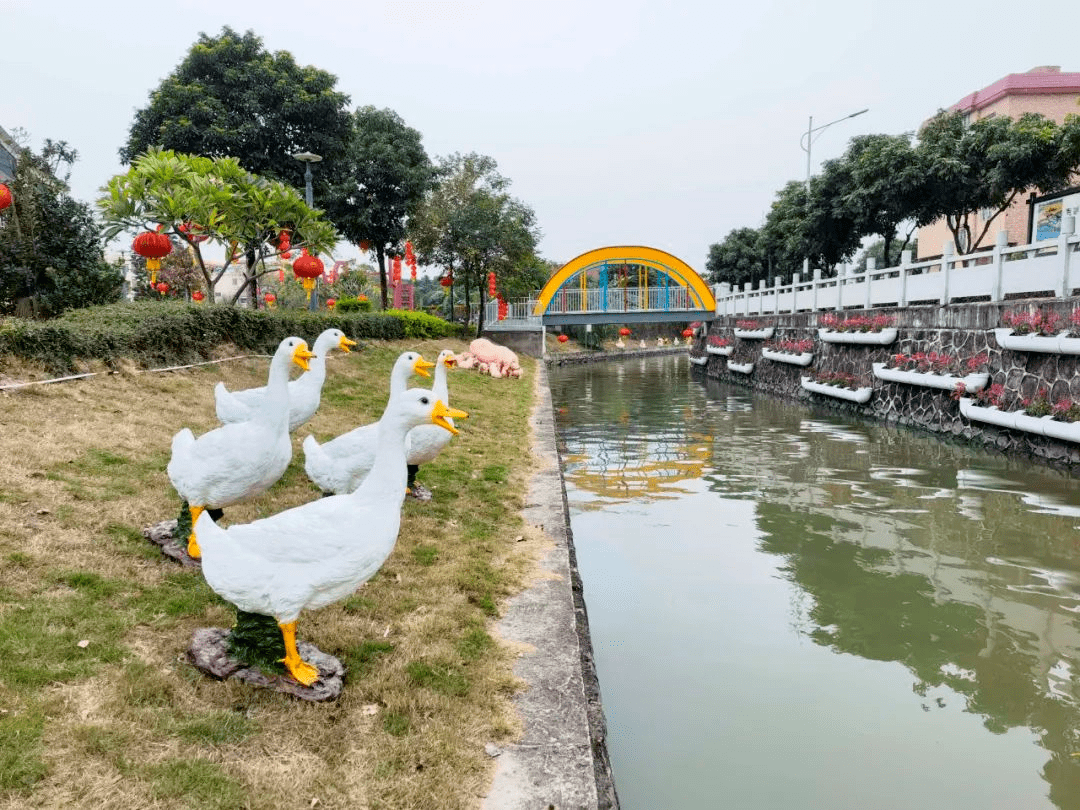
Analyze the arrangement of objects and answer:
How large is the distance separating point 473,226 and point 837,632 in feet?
83.5

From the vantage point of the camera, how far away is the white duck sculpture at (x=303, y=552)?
9.98ft

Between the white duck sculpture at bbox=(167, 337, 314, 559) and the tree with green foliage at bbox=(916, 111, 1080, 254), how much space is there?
20.6 m

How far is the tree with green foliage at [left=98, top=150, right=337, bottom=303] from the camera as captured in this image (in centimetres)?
1185

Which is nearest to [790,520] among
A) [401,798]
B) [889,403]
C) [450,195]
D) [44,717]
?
[401,798]

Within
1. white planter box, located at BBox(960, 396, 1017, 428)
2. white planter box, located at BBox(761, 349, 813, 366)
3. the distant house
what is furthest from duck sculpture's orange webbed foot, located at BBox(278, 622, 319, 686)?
the distant house

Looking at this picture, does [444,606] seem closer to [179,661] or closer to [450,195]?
[179,661]

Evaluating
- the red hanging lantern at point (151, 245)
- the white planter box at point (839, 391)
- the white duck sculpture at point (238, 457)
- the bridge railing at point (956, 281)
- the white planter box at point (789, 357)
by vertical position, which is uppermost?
the red hanging lantern at point (151, 245)

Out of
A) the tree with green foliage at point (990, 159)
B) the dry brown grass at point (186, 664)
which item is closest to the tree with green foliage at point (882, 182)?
the tree with green foliage at point (990, 159)

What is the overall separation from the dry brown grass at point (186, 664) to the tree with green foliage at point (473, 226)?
75.5 ft

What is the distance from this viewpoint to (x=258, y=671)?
329cm

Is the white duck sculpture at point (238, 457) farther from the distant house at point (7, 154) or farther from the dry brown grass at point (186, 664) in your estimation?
the distant house at point (7, 154)

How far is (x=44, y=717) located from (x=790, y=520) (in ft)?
21.7

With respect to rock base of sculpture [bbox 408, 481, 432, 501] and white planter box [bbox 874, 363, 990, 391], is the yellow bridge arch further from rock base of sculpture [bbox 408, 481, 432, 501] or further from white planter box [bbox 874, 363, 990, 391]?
rock base of sculpture [bbox 408, 481, 432, 501]

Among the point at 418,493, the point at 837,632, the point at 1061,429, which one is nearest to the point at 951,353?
the point at 1061,429
